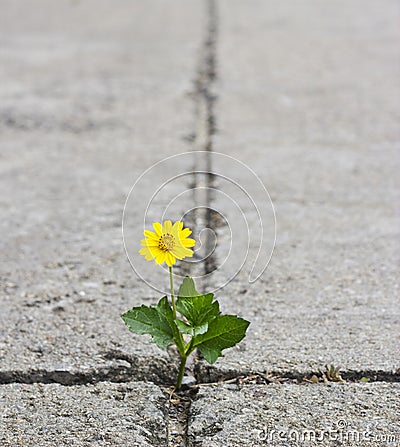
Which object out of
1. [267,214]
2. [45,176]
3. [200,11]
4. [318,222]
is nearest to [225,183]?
[267,214]

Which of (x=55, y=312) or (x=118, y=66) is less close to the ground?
(x=118, y=66)

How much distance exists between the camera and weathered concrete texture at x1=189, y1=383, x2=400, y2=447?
1276mm

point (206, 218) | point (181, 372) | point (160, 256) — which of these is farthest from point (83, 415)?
point (206, 218)

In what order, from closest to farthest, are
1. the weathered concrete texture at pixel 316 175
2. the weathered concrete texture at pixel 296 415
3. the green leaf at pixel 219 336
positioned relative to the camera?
the weathered concrete texture at pixel 296 415
the green leaf at pixel 219 336
the weathered concrete texture at pixel 316 175

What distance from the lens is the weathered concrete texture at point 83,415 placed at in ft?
4.19

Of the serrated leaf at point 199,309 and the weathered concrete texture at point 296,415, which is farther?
the serrated leaf at point 199,309

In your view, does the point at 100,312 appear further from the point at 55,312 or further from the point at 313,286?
the point at 313,286

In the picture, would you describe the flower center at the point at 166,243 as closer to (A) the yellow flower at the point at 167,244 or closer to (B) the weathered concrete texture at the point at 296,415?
(A) the yellow flower at the point at 167,244

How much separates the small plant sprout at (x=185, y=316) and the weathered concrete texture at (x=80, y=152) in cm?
14

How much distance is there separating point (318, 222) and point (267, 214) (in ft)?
0.52

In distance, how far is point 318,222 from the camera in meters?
2.11

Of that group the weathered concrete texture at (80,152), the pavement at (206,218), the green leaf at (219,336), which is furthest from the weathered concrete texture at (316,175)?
the weathered concrete texture at (80,152)

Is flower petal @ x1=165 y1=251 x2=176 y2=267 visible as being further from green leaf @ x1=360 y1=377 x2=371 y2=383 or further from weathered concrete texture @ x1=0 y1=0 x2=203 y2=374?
green leaf @ x1=360 y1=377 x2=371 y2=383

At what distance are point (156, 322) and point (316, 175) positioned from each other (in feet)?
3.80
